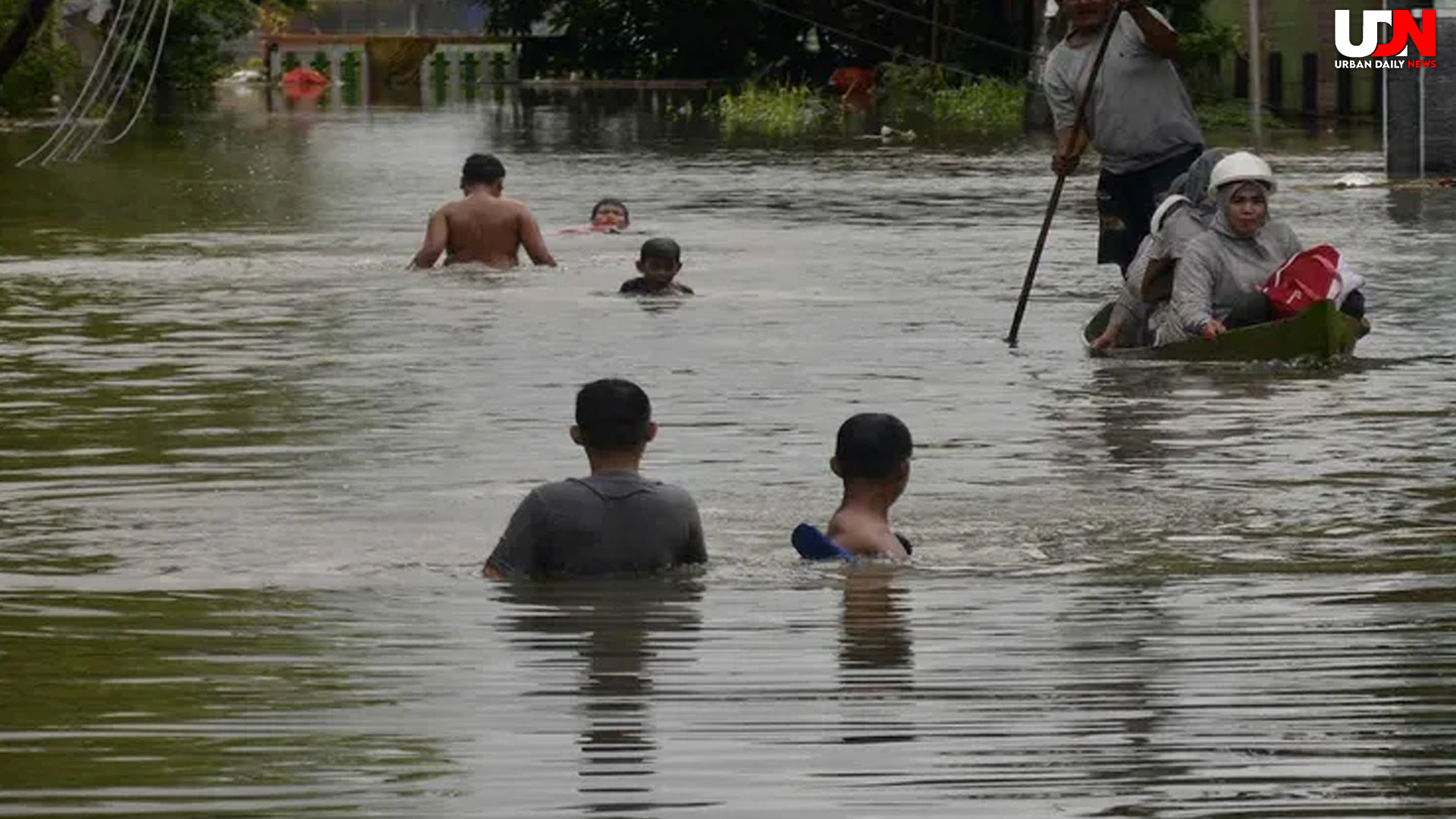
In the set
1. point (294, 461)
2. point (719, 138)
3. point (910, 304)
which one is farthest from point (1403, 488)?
point (719, 138)

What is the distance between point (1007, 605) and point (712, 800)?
9.44ft

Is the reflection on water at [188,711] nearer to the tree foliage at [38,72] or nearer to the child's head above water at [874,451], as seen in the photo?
the child's head above water at [874,451]

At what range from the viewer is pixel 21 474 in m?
13.4

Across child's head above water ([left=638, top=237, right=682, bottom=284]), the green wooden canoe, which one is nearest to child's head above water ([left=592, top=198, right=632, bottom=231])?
child's head above water ([left=638, top=237, right=682, bottom=284])

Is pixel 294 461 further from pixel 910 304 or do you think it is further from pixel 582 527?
pixel 910 304

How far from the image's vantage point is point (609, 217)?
27.4 metres

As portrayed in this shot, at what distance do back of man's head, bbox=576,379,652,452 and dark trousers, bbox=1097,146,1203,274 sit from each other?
28.2ft

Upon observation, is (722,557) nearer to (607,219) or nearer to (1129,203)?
(1129,203)

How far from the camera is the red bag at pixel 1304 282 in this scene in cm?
1595

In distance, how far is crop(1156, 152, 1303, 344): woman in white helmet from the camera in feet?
52.0

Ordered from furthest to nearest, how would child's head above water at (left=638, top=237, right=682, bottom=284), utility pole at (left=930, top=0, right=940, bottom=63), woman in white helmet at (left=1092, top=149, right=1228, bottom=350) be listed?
utility pole at (left=930, top=0, right=940, bottom=63)
child's head above water at (left=638, top=237, right=682, bottom=284)
woman in white helmet at (left=1092, top=149, right=1228, bottom=350)

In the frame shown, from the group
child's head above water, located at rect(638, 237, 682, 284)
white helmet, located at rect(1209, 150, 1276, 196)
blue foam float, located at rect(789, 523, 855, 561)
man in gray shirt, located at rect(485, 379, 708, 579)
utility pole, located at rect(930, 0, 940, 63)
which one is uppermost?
utility pole, located at rect(930, 0, 940, 63)

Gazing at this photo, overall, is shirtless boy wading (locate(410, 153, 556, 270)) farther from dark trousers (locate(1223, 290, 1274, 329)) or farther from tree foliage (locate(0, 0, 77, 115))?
tree foliage (locate(0, 0, 77, 115))

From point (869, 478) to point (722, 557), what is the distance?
2.18 feet
